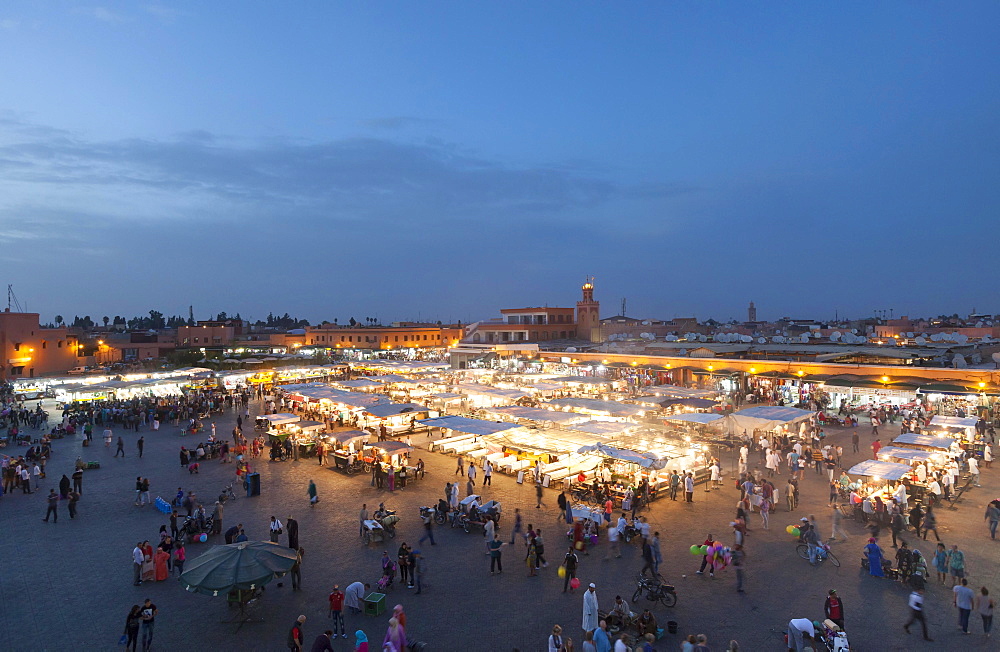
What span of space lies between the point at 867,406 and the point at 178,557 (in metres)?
27.0

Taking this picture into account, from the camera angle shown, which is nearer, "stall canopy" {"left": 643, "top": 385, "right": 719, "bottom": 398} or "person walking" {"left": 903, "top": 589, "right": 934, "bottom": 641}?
"person walking" {"left": 903, "top": 589, "right": 934, "bottom": 641}

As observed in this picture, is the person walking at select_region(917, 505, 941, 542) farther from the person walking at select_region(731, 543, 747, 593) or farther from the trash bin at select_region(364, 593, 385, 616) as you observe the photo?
the trash bin at select_region(364, 593, 385, 616)

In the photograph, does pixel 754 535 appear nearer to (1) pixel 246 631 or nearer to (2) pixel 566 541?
(2) pixel 566 541

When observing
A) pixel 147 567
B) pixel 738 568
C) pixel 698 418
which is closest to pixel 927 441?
pixel 698 418

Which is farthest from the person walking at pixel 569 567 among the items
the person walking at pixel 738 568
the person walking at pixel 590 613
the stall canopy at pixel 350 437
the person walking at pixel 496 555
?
the stall canopy at pixel 350 437

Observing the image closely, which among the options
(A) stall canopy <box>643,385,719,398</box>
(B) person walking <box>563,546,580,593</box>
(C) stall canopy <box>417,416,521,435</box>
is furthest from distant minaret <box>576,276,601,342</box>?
(B) person walking <box>563,546,580,593</box>

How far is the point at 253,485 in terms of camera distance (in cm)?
1432

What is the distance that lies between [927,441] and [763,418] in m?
4.13

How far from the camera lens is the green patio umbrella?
7379 mm

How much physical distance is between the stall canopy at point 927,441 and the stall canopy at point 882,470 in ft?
10.5

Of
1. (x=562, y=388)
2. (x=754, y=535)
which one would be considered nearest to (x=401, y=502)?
(x=754, y=535)

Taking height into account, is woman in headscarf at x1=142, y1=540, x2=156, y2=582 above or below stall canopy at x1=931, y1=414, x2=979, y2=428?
below

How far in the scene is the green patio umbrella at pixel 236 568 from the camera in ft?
24.2

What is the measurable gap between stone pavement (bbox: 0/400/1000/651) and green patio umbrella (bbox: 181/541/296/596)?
2.81 ft
